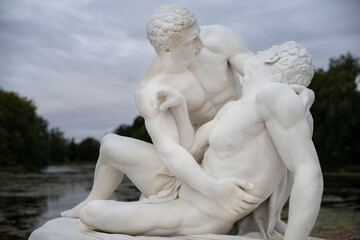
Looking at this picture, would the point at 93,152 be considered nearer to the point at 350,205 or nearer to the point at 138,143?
the point at 350,205

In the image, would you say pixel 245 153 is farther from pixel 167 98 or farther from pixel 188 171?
pixel 167 98

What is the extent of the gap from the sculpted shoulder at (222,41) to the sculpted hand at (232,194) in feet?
3.29

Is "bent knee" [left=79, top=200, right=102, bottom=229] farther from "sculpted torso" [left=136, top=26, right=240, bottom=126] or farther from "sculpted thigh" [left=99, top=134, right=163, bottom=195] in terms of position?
"sculpted torso" [left=136, top=26, right=240, bottom=126]

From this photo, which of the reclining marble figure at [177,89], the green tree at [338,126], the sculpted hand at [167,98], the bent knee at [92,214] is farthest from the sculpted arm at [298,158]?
the green tree at [338,126]

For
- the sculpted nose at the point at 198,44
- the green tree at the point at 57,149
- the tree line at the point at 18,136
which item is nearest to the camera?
the sculpted nose at the point at 198,44

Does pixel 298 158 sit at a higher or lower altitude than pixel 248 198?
higher

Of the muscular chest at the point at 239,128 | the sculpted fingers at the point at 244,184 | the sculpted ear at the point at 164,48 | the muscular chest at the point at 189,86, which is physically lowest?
the sculpted fingers at the point at 244,184

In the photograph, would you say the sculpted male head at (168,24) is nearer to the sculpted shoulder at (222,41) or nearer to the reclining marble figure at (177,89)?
the reclining marble figure at (177,89)

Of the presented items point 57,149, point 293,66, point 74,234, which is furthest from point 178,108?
point 57,149

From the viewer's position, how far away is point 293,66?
126 inches

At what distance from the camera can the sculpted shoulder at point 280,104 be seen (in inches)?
113

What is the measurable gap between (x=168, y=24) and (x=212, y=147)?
0.85 meters

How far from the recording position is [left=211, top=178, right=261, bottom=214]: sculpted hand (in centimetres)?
306

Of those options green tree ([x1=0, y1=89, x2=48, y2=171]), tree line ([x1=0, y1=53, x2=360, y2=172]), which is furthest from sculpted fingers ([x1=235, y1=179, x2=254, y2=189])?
green tree ([x1=0, y1=89, x2=48, y2=171])
